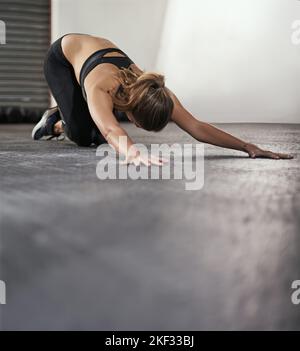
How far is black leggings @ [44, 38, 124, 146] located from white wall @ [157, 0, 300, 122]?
2.75m

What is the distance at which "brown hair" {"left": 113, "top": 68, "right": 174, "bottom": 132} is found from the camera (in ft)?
5.94

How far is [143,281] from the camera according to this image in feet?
2.68

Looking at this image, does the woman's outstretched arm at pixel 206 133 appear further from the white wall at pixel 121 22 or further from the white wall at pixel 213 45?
the white wall at pixel 121 22

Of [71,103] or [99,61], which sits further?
[71,103]

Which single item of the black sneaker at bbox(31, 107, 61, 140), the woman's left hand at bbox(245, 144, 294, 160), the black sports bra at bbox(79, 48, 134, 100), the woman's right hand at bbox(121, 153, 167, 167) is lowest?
the black sneaker at bbox(31, 107, 61, 140)

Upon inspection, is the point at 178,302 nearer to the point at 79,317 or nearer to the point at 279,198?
the point at 79,317

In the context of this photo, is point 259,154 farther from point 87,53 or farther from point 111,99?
point 87,53

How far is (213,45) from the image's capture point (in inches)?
207

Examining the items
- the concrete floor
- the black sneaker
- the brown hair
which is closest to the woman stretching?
the brown hair

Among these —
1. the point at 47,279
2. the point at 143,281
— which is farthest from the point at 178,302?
the point at 47,279

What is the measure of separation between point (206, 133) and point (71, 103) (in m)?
0.80

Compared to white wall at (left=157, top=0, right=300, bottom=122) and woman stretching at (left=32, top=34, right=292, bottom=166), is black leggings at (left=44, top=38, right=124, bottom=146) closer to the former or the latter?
woman stretching at (left=32, top=34, right=292, bottom=166)

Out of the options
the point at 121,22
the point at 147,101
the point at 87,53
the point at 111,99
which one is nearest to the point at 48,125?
the point at 87,53

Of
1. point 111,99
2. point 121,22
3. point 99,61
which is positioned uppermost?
point 121,22
